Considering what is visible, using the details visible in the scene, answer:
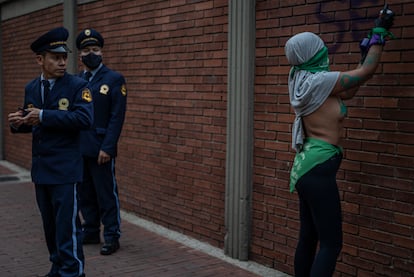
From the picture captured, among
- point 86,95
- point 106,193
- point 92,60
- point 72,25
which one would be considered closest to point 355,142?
point 86,95

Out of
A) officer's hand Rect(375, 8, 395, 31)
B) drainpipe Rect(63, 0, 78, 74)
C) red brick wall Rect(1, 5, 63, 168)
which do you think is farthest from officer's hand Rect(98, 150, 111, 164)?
red brick wall Rect(1, 5, 63, 168)

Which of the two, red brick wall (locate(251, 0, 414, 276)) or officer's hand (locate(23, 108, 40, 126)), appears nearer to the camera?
red brick wall (locate(251, 0, 414, 276))

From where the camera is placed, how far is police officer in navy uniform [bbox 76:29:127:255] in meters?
5.00

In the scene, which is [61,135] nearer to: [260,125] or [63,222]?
[63,222]

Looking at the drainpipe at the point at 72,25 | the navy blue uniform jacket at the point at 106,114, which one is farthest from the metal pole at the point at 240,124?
the drainpipe at the point at 72,25

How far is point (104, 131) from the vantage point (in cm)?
505

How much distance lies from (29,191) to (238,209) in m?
4.18

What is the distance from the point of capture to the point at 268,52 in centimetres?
463

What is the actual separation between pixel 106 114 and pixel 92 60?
51 centimetres

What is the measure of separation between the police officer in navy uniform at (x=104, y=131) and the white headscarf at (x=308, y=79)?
6.76 feet

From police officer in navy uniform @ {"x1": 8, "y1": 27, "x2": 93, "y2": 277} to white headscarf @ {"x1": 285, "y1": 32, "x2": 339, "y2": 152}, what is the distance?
1525mm

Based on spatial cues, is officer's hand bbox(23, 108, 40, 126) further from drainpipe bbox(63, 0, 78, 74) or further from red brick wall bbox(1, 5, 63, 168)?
red brick wall bbox(1, 5, 63, 168)

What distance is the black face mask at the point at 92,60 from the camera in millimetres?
5074

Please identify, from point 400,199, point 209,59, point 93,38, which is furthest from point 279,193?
point 93,38
